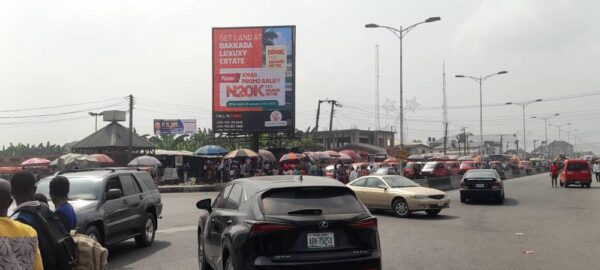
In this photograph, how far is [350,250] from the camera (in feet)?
19.2

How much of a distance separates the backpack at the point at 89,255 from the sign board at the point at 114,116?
51.6 meters

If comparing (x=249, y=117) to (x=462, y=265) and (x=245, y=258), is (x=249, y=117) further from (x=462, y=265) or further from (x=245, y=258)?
(x=245, y=258)

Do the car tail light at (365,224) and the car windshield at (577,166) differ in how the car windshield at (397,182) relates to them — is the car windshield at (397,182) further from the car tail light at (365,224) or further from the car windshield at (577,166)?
the car windshield at (577,166)

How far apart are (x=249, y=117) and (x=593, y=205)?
76.6 ft

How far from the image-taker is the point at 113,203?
10.0 m

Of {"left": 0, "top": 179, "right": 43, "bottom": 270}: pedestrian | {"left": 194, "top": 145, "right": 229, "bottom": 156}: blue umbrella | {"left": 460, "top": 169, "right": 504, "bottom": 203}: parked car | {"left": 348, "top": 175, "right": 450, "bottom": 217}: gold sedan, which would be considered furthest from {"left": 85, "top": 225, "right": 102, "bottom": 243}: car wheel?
{"left": 194, "top": 145, "right": 229, "bottom": 156}: blue umbrella

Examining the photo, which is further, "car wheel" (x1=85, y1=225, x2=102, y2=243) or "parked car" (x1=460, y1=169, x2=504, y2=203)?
"parked car" (x1=460, y1=169, x2=504, y2=203)

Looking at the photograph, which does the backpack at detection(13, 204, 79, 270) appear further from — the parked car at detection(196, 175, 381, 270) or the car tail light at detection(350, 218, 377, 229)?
the car tail light at detection(350, 218, 377, 229)

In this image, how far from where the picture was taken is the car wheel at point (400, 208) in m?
16.9

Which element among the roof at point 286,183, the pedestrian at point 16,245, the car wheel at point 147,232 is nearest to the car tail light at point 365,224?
the roof at point 286,183

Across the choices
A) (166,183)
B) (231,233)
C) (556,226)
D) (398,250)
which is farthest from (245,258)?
(166,183)

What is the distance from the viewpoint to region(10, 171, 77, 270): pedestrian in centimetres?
379

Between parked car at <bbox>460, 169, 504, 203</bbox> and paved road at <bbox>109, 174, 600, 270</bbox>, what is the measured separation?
303 centimetres

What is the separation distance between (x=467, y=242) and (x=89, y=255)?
346 inches
